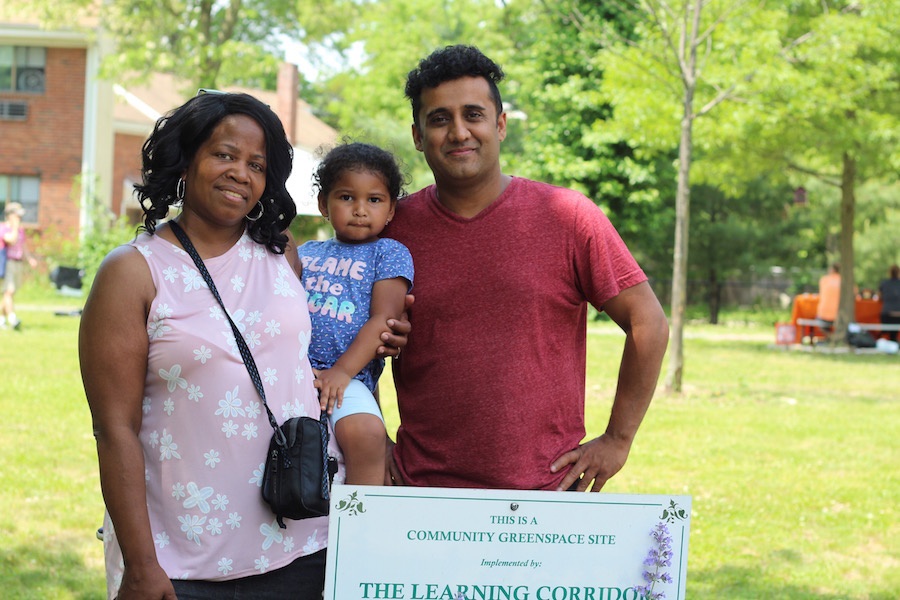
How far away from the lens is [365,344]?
3.06m

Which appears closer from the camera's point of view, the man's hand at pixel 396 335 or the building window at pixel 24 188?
the man's hand at pixel 396 335

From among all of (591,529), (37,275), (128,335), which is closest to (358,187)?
(128,335)

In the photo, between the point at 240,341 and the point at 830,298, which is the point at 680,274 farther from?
the point at 240,341

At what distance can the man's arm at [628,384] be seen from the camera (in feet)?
10.2

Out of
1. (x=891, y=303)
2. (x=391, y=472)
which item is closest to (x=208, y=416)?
(x=391, y=472)

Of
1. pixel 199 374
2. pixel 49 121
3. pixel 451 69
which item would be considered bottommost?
pixel 199 374

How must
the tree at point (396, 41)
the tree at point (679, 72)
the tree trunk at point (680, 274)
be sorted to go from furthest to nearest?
the tree at point (396, 41), the tree at point (679, 72), the tree trunk at point (680, 274)

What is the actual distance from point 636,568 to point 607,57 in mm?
13555

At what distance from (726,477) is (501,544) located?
6.18m

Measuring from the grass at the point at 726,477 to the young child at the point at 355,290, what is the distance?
3062mm

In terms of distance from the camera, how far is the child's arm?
3006mm

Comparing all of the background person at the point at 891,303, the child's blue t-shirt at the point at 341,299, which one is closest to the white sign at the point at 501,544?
the child's blue t-shirt at the point at 341,299

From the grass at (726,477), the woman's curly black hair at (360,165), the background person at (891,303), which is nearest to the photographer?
the woman's curly black hair at (360,165)

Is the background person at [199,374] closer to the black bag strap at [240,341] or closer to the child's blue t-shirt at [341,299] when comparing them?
the black bag strap at [240,341]
